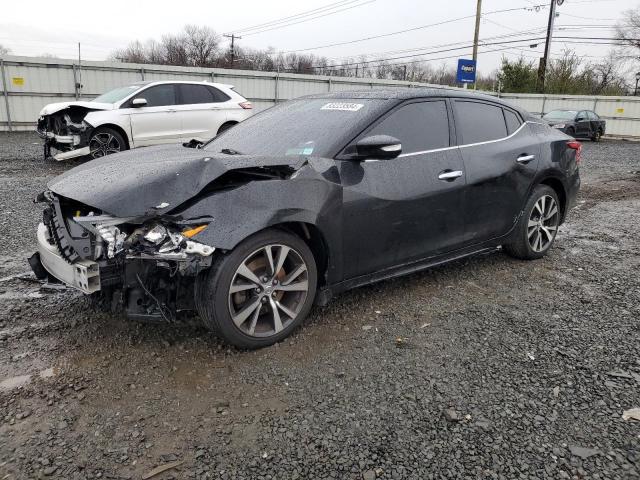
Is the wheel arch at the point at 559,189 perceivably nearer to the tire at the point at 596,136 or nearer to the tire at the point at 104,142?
the tire at the point at 104,142

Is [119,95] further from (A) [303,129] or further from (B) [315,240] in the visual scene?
(B) [315,240]

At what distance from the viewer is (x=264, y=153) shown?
140 inches

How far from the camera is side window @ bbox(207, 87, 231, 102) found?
10.9 metres

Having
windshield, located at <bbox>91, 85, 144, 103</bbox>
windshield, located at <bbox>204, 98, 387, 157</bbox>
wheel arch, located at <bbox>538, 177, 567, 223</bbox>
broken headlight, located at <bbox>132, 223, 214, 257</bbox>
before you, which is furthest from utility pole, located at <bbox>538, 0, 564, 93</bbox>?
broken headlight, located at <bbox>132, 223, 214, 257</bbox>

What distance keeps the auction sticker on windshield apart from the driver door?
25 cm

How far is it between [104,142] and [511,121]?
7744 mm

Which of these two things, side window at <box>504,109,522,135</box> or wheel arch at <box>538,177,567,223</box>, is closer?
side window at <box>504,109,522,135</box>

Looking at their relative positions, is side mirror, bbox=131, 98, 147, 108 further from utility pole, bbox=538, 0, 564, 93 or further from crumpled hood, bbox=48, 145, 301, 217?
utility pole, bbox=538, 0, 564, 93

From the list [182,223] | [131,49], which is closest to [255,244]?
[182,223]

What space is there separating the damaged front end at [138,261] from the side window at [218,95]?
854 cm

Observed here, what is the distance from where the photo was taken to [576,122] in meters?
22.3

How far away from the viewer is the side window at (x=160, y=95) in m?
10.2

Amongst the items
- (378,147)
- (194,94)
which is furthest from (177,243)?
(194,94)

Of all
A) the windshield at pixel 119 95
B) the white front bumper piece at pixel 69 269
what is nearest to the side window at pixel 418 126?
the white front bumper piece at pixel 69 269
